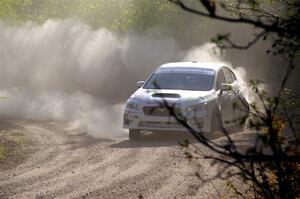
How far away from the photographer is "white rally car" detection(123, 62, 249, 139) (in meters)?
16.1

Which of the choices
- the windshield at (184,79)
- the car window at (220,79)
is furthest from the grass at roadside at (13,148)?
the car window at (220,79)

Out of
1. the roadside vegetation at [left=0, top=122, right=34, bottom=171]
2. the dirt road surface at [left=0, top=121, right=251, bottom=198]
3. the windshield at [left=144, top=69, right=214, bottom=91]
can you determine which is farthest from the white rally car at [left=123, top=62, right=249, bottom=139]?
the roadside vegetation at [left=0, top=122, right=34, bottom=171]

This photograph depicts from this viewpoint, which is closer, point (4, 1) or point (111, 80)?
point (111, 80)

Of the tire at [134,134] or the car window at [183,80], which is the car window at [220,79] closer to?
the car window at [183,80]

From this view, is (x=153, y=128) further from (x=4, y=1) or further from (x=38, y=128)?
(x=4, y=1)

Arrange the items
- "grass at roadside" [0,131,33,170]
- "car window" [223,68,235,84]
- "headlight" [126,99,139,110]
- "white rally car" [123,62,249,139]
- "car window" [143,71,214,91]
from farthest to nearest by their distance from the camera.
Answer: "car window" [223,68,235,84], "car window" [143,71,214,91], "headlight" [126,99,139,110], "white rally car" [123,62,249,139], "grass at roadside" [0,131,33,170]

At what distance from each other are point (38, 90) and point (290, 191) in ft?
85.4

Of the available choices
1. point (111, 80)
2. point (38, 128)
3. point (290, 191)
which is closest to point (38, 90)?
point (111, 80)

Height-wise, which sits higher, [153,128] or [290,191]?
[290,191]

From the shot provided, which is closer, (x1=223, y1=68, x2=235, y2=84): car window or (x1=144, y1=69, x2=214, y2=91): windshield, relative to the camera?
(x1=144, y1=69, x2=214, y2=91): windshield

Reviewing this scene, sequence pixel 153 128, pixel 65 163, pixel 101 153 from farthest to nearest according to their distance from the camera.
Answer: pixel 153 128 → pixel 101 153 → pixel 65 163

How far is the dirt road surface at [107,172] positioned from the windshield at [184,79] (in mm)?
1163

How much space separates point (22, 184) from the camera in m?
11.3

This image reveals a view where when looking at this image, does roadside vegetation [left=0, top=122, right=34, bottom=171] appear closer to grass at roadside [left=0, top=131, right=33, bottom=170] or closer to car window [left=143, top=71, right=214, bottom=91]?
grass at roadside [left=0, top=131, right=33, bottom=170]
